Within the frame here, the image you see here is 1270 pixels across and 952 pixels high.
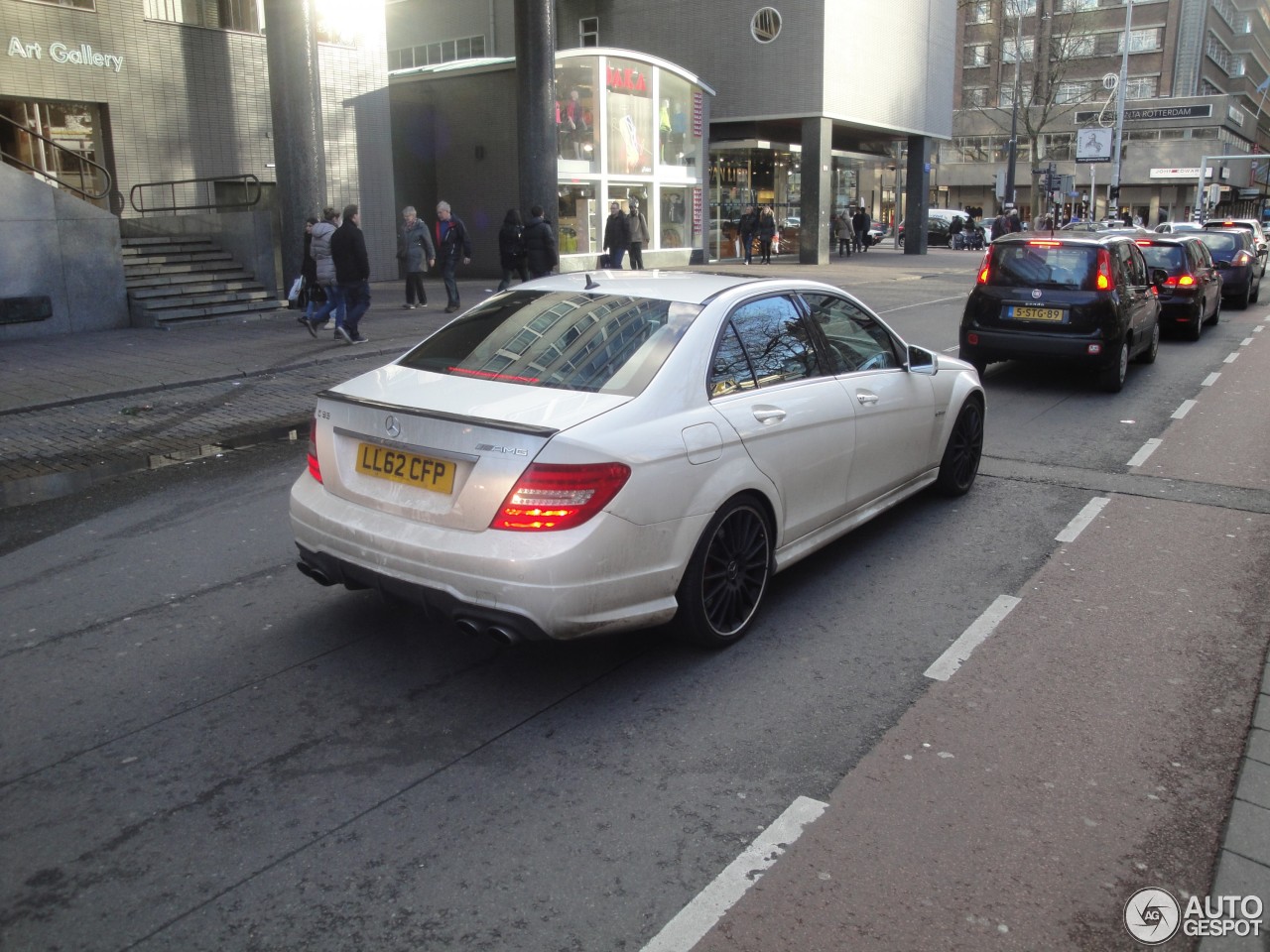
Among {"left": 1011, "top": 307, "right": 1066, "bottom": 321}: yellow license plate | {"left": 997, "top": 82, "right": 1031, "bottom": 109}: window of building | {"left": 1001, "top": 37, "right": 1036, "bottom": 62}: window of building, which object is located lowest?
{"left": 1011, "top": 307, "right": 1066, "bottom": 321}: yellow license plate

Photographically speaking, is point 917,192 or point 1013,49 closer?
point 917,192

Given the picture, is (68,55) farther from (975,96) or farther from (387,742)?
(975,96)

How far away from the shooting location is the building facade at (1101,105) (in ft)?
243

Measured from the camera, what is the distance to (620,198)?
2795 centimetres

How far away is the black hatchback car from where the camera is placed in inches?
433

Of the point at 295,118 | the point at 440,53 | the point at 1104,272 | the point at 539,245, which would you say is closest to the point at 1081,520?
the point at 1104,272

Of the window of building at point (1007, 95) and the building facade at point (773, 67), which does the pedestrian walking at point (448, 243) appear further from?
the window of building at point (1007, 95)

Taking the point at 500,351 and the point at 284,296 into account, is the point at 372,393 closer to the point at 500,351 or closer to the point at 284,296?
the point at 500,351

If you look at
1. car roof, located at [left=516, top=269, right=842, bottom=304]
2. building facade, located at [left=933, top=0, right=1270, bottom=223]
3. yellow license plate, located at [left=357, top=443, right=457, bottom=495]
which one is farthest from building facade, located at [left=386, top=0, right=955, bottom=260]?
building facade, located at [left=933, top=0, right=1270, bottom=223]

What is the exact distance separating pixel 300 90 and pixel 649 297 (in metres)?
15.2

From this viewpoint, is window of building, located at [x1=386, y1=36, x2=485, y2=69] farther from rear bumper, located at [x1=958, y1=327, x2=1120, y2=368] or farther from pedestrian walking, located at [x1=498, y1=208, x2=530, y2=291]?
rear bumper, located at [x1=958, y1=327, x2=1120, y2=368]

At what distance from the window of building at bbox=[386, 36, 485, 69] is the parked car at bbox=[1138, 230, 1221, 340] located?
24.8 m

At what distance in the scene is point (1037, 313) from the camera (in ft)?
36.9

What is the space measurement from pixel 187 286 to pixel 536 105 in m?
7.61
